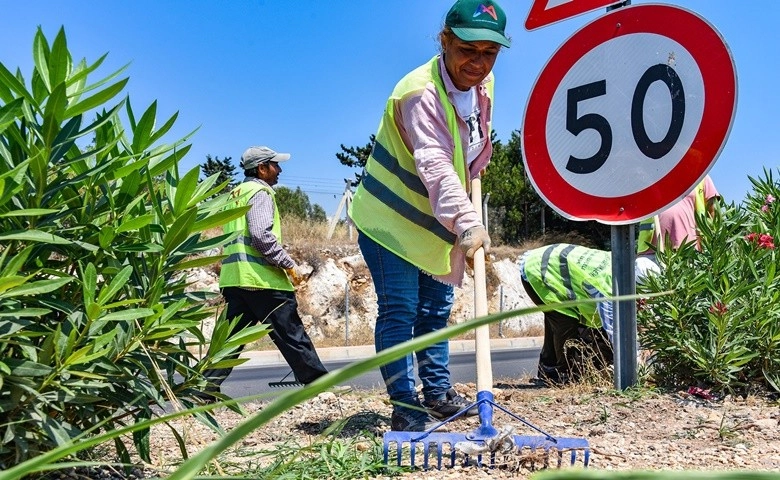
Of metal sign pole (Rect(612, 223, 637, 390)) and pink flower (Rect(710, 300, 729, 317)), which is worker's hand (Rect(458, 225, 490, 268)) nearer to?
metal sign pole (Rect(612, 223, 637, 390))

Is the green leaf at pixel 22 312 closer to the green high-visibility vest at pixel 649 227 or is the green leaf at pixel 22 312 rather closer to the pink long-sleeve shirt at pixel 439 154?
the pink long-sleeve shirt at pixel 439 154

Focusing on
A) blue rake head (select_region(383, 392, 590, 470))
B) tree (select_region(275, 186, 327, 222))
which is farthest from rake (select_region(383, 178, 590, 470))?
tree (select_region(275, 186, 327, 222))

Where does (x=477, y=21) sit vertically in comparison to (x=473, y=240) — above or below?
above

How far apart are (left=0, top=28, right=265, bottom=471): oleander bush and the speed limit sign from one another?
6.30ft

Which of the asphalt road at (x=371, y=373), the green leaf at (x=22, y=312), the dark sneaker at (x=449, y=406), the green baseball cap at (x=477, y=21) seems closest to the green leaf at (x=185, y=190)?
the green leaf at (x=22, y=312)

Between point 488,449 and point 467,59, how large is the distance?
1.57 m

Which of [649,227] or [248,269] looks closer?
[649,227]

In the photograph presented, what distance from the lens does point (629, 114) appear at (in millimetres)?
3137

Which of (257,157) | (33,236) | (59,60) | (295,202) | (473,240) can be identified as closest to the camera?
(33,236)

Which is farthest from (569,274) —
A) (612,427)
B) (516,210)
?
(516,210)

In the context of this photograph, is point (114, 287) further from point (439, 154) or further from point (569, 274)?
point (569, 274)

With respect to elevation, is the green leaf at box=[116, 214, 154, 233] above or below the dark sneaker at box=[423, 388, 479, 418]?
above

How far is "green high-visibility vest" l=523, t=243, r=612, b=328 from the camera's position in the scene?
4836 millimetres

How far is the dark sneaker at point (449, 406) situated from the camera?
3.16m
